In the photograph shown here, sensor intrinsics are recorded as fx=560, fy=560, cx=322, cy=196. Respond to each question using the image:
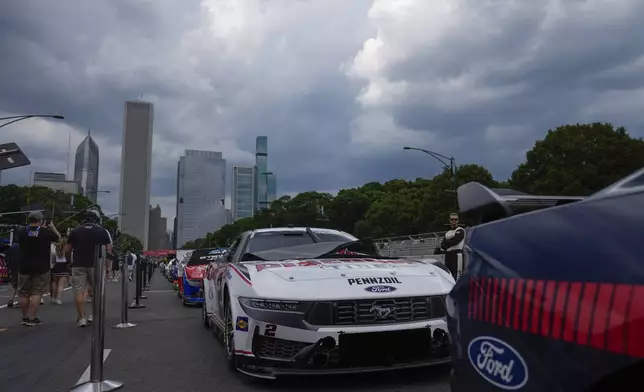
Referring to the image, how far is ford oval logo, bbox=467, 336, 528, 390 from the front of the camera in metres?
1.76

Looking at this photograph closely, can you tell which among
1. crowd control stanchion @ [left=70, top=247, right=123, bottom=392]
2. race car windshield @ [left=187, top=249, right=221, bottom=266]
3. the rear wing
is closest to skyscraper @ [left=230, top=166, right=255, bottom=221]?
race car windshield @ [left=187, top=249, right=221, bottom=266]

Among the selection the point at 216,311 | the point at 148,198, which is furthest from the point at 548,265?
the point at 148,198

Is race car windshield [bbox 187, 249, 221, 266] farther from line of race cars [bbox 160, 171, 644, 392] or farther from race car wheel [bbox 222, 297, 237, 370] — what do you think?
line of race cars [bbox 160, 171, 644, 392]

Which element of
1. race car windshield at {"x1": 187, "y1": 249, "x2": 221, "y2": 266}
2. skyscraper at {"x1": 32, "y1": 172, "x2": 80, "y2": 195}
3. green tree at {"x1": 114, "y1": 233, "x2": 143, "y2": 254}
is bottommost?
race car windshield at {"x1": 187, "y1": 249, "x2": 221, "y2": 266}

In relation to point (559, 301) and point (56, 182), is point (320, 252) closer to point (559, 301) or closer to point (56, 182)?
point (559, 301)

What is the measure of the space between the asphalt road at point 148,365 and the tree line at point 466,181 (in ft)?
33.9

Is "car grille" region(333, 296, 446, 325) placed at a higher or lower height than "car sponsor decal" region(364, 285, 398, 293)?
lower

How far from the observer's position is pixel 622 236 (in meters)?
1.53

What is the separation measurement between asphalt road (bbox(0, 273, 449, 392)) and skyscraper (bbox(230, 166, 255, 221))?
150 metres

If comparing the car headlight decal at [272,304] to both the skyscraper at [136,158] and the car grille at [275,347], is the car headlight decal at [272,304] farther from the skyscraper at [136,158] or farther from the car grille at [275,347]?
the skyscraper at [136,158]

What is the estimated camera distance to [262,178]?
15112 cm

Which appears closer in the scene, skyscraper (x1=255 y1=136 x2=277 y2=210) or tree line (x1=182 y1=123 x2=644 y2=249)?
tree line (x1=182 y1=123 x2=644 y2=249)

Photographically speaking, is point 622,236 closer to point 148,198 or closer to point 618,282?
point 618,282

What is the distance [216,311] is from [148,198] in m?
150
